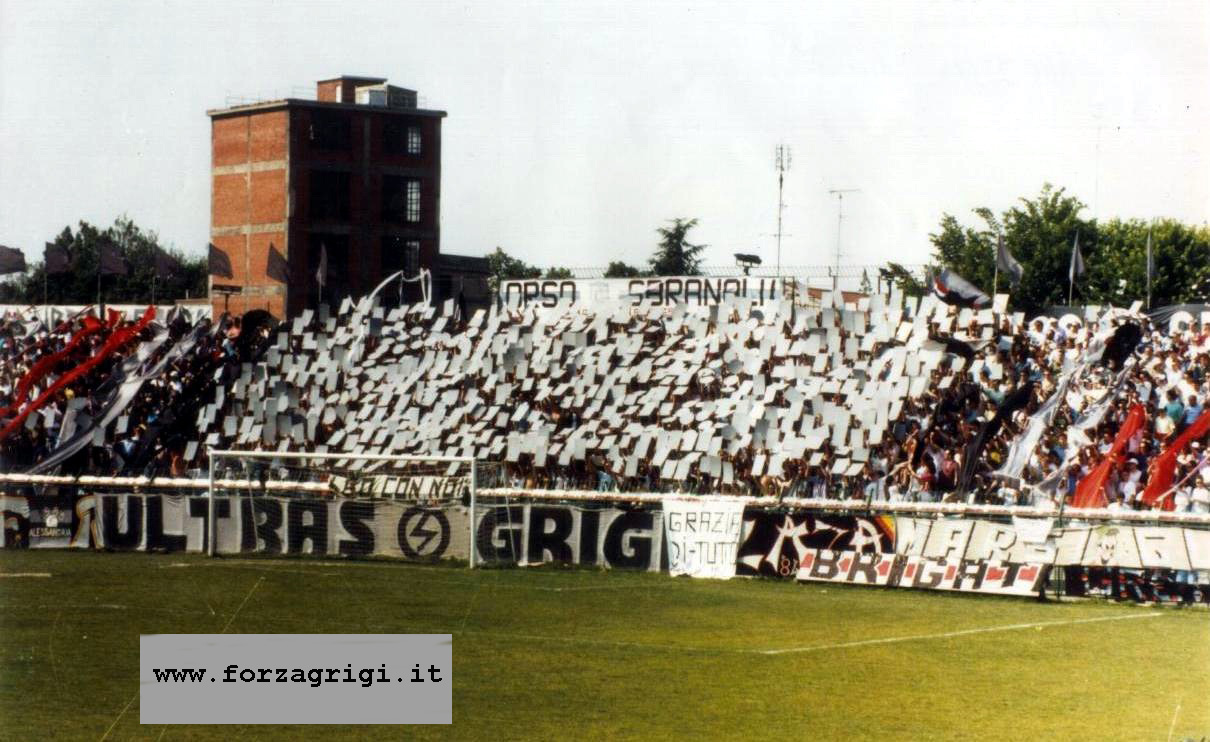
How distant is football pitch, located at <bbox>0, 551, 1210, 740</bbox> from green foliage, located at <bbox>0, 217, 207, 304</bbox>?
47.7 metres

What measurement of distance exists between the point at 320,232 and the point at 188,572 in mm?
52776

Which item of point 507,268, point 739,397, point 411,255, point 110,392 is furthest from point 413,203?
point 739,397

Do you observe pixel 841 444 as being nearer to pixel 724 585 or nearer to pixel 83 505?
pixel 724 585

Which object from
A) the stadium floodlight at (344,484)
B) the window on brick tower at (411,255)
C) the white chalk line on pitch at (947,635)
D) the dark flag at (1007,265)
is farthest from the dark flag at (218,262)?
the window on brick tower at (411,255)

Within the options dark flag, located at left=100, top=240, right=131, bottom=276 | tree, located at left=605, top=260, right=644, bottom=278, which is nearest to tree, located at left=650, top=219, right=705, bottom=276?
tree, located at left=605, top=260, right=644, bottom=278

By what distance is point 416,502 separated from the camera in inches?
1032

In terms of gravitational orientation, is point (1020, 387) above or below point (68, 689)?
above

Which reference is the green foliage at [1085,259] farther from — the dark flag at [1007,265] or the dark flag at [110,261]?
the dark flag at [110,261]

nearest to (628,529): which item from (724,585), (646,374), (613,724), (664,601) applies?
(724,585)

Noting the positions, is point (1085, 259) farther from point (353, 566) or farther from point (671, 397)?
point (353, 566)

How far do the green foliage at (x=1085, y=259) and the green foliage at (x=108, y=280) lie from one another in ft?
118

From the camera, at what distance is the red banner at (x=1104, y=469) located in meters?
23.5

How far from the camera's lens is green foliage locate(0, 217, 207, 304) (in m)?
71.3

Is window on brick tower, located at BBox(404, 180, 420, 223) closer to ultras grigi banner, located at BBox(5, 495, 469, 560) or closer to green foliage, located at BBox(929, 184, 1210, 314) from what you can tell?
green foliage, located at BBox(929, 184, 1210, 314)
